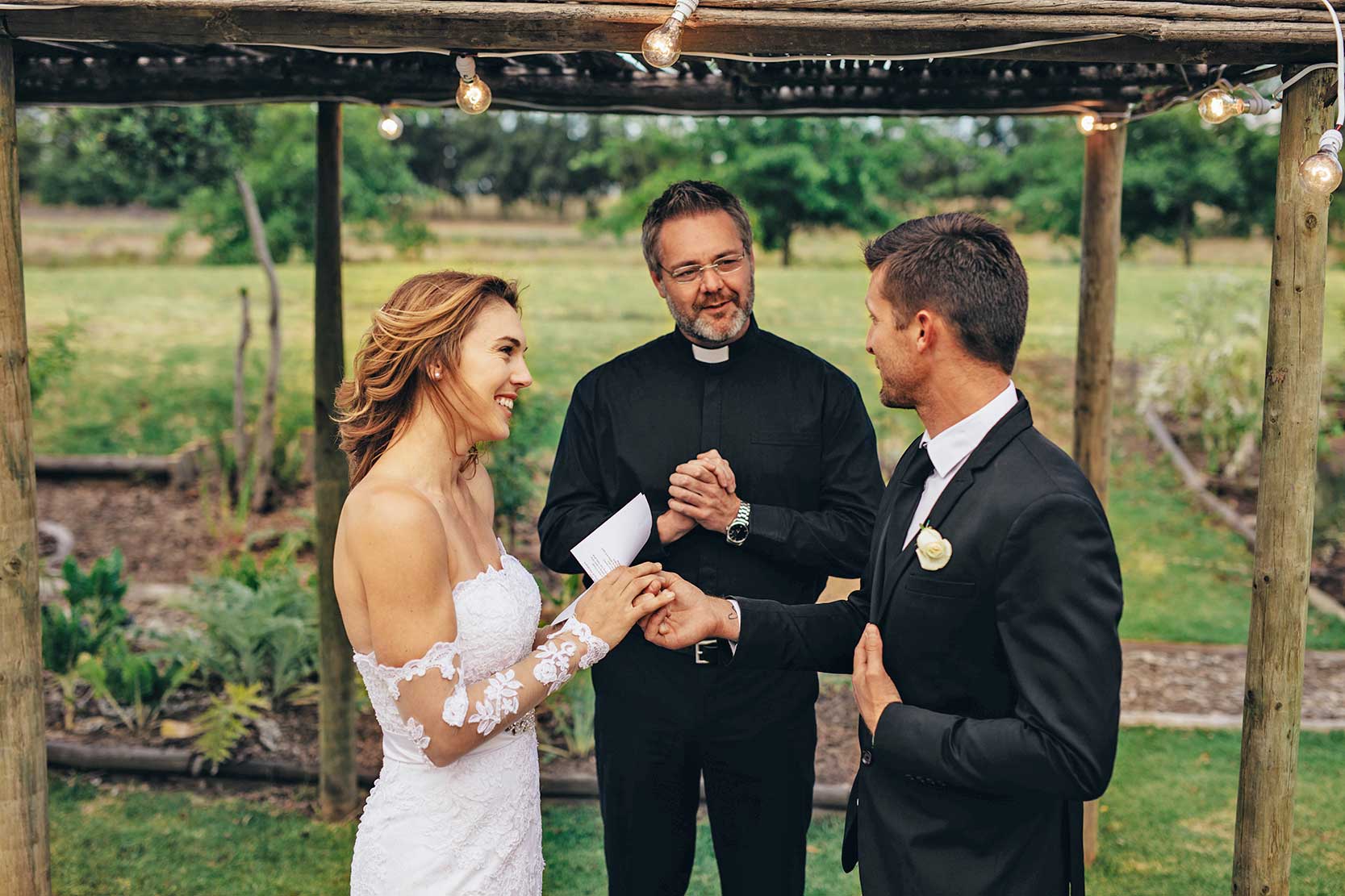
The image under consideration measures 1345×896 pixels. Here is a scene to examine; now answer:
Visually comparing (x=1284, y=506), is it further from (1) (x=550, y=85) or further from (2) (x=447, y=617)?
(1) (x=550, y=85)

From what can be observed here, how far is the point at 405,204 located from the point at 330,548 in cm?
999

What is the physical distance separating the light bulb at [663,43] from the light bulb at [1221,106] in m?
1.41

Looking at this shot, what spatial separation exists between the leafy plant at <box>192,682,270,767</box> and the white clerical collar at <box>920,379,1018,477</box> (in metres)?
4.06

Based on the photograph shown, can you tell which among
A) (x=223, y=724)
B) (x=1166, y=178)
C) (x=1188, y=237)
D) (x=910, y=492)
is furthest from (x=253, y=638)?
(x=1188, y=237)

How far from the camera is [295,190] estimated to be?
12.7 m

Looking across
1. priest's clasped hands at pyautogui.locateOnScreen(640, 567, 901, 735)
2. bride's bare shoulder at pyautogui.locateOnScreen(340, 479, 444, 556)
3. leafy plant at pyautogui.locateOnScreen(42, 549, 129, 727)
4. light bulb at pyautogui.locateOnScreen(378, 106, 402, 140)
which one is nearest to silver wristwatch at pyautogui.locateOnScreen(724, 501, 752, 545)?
priest's clasped hands at pyautogui.locateOnScreen(640, 567, 901, 735)

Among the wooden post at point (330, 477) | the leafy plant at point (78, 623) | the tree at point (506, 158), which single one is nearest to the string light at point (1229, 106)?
the wooden post at point (330, 477)

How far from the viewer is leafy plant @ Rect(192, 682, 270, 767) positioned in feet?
17.8

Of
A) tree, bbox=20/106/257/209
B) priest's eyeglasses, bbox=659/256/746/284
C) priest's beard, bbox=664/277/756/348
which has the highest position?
tree, bbox=20/106/257/209

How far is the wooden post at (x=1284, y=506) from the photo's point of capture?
3.01 m

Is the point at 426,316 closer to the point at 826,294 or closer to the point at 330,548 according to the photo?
the point at 330,548

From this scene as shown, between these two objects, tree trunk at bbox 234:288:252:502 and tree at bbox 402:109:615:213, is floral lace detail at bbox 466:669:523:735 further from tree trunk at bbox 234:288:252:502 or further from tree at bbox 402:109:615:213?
tree at bbox 402:109:615:213

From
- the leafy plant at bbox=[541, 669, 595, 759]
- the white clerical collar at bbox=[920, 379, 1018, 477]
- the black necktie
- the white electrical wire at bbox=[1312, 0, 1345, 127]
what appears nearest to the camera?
the white clerical collar at bbox=[920, 379, 1018, 477]

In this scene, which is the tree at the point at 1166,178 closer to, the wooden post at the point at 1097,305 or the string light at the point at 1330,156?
the wooden post at the point at 1097,305
